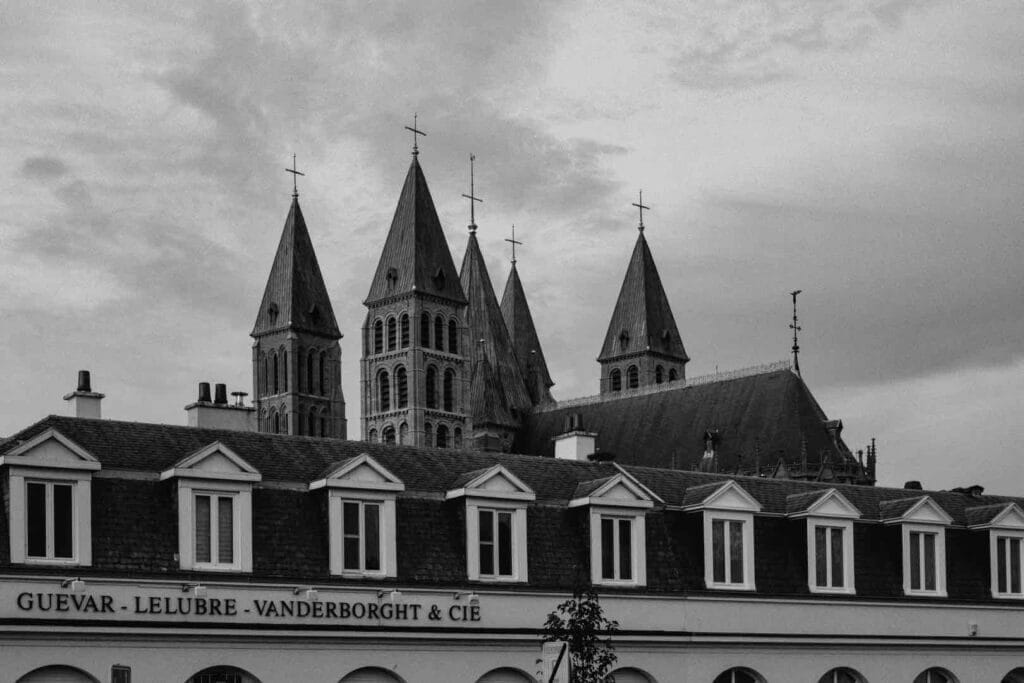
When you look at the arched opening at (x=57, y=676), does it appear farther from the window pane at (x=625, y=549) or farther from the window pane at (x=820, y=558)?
the window pane at (x=820, y=558)

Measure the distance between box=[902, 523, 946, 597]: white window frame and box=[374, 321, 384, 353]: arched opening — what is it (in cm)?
10217

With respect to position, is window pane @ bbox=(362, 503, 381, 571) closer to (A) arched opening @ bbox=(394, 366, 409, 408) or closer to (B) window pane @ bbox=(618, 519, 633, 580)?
(B) window pane @ bbox=(618, 519, 633, 580)

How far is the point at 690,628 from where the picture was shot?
42875mm

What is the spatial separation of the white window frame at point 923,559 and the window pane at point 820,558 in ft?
8.59

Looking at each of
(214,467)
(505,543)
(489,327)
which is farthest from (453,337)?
(214,467)

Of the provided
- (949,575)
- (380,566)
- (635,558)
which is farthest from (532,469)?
(949,575)

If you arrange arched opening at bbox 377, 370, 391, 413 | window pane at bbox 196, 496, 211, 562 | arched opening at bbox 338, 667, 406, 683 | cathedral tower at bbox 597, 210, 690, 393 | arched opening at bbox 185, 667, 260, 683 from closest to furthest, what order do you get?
arched opening at bbox 185, 667, 260, 683
window pane at bbox 196, 496, 211, 562
arched opening at bbox 338, 667, 406, 683
arched opening at bbox 377, 370, 391, 413
cathedral tower at bbox 597, 210, 690, 393

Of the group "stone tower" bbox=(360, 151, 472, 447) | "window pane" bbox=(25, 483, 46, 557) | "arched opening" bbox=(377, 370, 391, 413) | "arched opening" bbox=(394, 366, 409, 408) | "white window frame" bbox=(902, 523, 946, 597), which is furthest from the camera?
"arched opening" bbox=(377, 370, 391, 413)

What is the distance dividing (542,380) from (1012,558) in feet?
366

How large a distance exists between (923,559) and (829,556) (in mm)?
3437

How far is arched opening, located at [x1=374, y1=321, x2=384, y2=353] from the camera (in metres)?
148

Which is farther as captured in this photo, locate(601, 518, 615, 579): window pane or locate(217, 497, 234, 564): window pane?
locate(601, 518, 615, 579): window pane

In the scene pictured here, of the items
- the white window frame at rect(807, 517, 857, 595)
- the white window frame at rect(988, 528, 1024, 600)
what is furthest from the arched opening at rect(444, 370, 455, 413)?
the white window frame at rect(807, 517, 857, 595)

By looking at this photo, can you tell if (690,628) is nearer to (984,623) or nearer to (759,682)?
(759,682)
